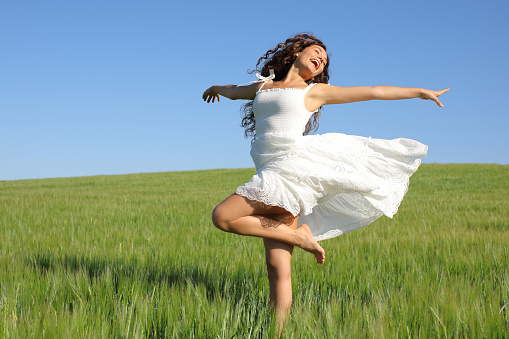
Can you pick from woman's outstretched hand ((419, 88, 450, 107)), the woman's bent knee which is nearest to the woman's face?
woman's outstretched hand ((419, 88, 450, 107))

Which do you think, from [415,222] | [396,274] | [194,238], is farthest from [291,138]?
[415,222]

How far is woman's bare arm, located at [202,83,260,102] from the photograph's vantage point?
314 cm

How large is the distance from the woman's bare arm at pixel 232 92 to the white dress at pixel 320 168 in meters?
0.21

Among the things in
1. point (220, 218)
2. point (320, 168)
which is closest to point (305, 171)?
point (320, 168)

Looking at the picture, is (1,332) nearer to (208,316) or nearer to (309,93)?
(208,316)

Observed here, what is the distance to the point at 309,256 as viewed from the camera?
4047 mm

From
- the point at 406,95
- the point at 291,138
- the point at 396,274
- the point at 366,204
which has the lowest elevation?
the point at 396,274

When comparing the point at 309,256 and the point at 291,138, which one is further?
the point at 309,256

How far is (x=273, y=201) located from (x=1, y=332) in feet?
5.44

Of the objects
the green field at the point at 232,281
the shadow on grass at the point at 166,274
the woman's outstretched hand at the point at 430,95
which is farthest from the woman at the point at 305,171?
the shadow on grass at the point at 166,274

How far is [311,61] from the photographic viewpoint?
2.99 metres

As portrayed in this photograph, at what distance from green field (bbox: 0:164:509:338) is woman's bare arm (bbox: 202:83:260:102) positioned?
1535 millimetres

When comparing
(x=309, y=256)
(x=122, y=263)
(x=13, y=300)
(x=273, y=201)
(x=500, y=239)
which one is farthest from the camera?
(x=500, y=239)

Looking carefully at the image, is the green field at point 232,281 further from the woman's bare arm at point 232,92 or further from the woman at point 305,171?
the woman's bare arm at point 232,92
